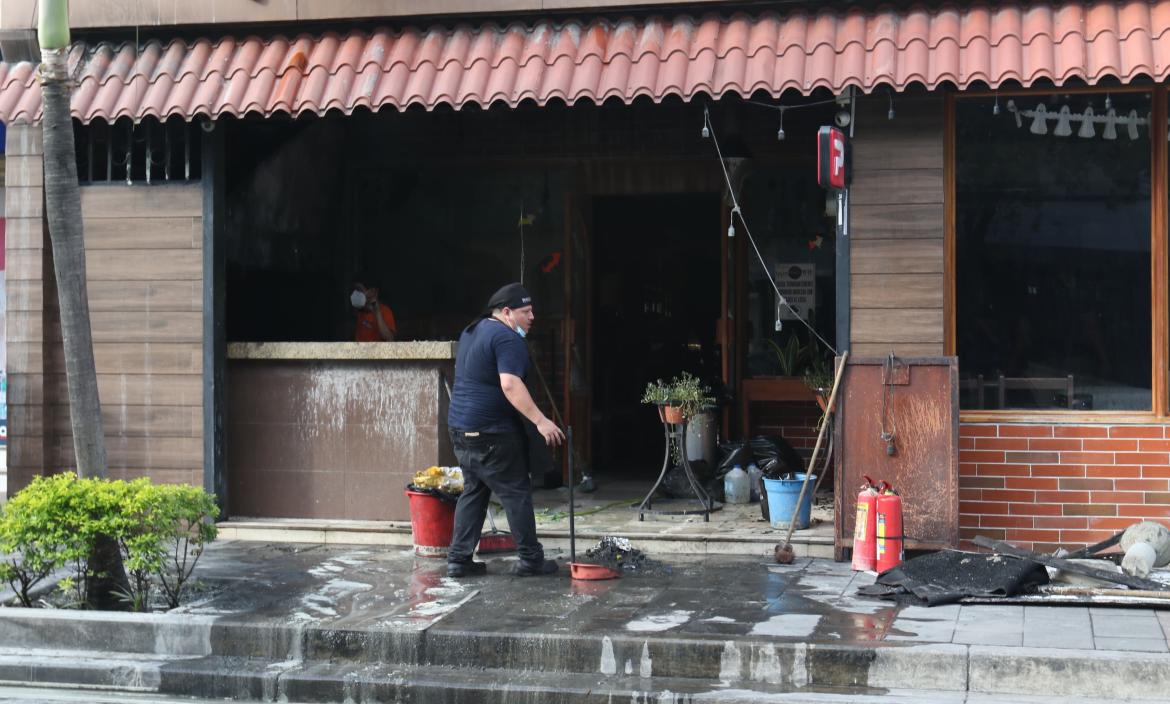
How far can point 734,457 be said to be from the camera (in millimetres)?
11766

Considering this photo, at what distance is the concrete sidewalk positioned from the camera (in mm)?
6785

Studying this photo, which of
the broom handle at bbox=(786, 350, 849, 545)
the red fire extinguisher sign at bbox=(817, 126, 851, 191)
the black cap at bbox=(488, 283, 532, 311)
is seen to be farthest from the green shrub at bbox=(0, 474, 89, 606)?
the red fire extinguisher sign at bbox=(817, 126, 851, 191)

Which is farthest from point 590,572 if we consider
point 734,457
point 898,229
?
point 898,229

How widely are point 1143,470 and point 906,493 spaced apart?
1.68 meters

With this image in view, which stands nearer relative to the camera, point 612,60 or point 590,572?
point 590,572

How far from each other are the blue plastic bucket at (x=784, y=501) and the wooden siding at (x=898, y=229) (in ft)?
4.32

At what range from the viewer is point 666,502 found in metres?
11.6

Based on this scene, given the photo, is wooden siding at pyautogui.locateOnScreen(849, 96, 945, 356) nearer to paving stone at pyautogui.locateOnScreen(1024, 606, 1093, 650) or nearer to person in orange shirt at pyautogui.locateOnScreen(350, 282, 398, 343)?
paving stone at pyautogui.locateOnScreen(1024, 606, 1093, 650)

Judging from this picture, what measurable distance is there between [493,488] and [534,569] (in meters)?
0.63

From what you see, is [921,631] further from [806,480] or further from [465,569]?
[465,569]

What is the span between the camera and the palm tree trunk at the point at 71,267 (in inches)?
326

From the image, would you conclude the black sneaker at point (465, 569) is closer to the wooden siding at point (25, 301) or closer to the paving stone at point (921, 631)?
the paving stone at point (921, 631)

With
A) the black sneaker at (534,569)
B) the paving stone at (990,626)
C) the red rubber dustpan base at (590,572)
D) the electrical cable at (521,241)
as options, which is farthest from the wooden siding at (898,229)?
the electrical cable at (521,241)

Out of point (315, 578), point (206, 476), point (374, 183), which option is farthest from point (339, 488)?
point (374, 183)
